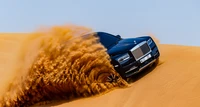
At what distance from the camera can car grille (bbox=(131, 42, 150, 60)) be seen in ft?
33.7

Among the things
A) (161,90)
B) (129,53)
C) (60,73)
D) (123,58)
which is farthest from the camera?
(129,53)

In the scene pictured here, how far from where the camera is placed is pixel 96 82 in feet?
31.8

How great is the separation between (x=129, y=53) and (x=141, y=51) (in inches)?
18.5

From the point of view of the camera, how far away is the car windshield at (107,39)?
1080 cm

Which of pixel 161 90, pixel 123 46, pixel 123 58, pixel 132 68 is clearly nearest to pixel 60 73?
pixel 123 58

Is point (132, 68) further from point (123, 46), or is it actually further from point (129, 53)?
point (123, 46)

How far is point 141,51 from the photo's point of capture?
413 inches

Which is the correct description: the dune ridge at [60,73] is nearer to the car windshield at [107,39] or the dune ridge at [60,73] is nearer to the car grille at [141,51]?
the car windshield at [107,39]

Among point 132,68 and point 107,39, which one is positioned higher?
point 107,39

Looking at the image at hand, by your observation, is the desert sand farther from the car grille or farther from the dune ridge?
the car grille

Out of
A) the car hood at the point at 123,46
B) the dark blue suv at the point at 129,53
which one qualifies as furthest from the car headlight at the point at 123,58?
the car hood at the point at 123,46

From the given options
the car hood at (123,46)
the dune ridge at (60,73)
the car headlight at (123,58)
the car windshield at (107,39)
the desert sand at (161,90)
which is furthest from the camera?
the car windshield at (107,39)

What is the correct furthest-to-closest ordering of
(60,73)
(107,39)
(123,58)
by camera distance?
(107,39)
(123,58)
(60,73)

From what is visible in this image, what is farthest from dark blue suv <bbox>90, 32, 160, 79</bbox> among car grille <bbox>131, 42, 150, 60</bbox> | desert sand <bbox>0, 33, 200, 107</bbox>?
desert sand <bbox>0, 33, 200, 107</bbox>
